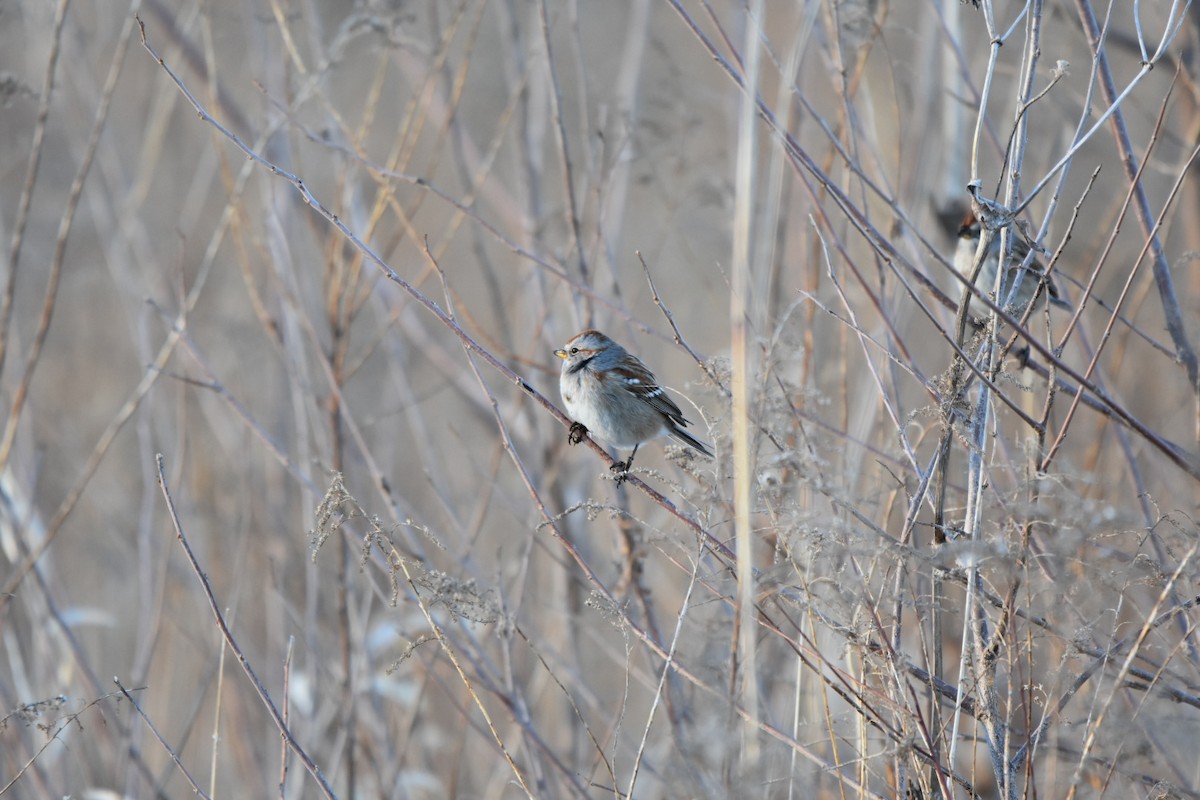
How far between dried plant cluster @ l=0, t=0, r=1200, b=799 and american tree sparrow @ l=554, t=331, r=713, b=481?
Answer: 165 millimetres

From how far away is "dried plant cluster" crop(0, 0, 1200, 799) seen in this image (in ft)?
5.22

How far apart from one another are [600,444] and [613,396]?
2.58ft

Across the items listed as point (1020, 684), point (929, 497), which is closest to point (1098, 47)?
point (929, 497)

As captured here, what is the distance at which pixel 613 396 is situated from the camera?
3066mm

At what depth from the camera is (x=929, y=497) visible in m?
1.77

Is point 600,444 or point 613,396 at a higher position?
point 600,444

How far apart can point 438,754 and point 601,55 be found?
Answer: 497 cm

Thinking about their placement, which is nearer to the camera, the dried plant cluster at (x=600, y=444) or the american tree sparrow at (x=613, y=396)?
the dried plant cluster at (x=600, y=444)

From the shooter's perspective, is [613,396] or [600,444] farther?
[600,444]

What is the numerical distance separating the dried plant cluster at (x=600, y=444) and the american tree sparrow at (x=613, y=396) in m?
0.17

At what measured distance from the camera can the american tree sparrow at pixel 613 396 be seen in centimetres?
305

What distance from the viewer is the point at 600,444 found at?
151 inches

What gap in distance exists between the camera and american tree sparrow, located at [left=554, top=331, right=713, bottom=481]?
10.0ft

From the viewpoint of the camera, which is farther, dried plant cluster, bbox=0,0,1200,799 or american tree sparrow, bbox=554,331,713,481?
american tree sparrow, bbox=554,331,713,481
